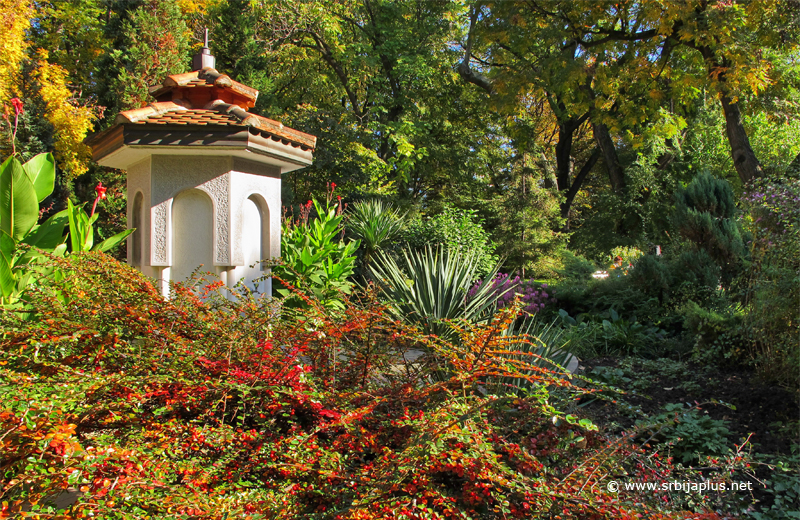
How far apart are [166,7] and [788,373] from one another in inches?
620

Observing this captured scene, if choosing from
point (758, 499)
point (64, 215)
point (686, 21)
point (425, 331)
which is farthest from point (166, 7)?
point (758, 499)

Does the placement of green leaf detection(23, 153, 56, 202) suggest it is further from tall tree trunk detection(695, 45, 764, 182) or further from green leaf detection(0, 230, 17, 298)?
tall tree trunk detection(695, 45, 764, 182)

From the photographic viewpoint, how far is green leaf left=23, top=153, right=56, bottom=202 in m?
4.03

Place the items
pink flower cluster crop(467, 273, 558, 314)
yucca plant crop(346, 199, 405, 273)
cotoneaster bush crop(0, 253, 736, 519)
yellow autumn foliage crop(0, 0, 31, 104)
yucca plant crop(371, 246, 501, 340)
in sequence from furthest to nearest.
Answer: yellow autumn foliage crop(0, 0, 31, 104), yucca plant crop(346, 199, 405, 273), pink flower cluster crop(467, 273, 558, 314), yucca plant crop(371, 246, 501, 340), cotoneaster bush crop(0, 253, 736, 519)

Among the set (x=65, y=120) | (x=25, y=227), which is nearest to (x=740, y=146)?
(x=25, y=227)

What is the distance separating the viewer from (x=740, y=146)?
8.66 m

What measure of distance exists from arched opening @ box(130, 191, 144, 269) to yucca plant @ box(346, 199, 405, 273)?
423 centimetres

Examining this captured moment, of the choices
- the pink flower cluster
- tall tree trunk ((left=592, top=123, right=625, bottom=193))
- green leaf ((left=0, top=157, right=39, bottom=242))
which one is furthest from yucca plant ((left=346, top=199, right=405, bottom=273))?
tall tree trunk ((left=592, top=123, right=625, bottom=193))

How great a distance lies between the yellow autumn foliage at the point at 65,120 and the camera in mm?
12141

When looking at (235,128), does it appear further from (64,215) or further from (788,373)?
(788,373)

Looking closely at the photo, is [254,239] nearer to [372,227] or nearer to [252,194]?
[252,194]

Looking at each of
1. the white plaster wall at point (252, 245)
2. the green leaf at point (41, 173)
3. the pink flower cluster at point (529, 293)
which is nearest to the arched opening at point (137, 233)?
the green leaf at point (41, 173)

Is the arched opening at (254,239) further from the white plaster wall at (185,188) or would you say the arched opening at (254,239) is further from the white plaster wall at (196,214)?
the white plaster wall at (185,188)

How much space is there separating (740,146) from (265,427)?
9.81m
